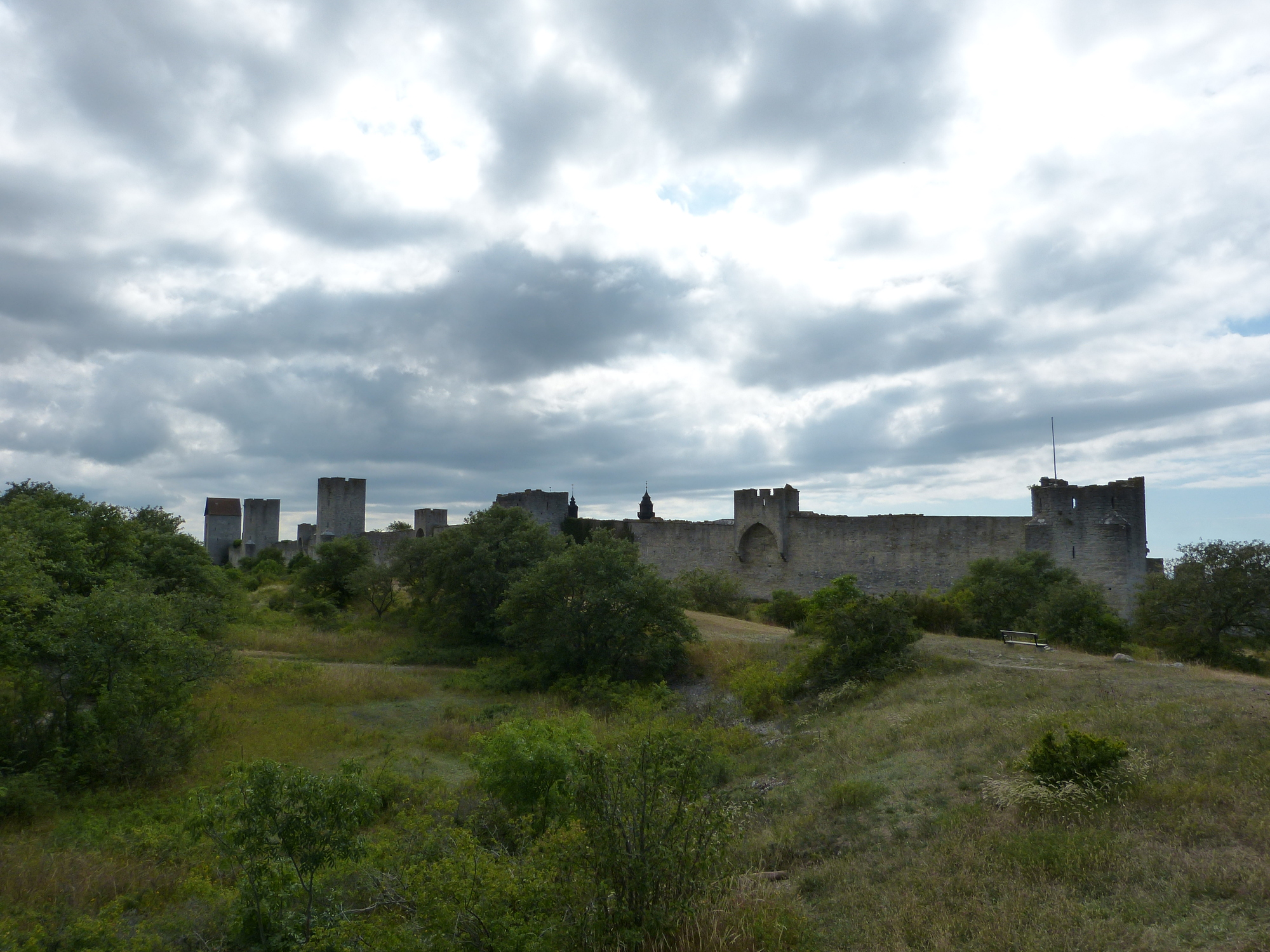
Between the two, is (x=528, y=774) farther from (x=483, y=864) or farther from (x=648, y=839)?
(x=648, y=839)

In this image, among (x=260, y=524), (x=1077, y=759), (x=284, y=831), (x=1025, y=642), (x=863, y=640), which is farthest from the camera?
(x=260, y=524)

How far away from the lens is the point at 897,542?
27.2 meters

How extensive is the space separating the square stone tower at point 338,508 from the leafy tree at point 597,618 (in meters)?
27.2

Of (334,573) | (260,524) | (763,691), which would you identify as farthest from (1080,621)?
(260,524)

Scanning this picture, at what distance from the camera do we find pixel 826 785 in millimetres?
8938

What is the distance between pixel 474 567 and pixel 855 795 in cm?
1692

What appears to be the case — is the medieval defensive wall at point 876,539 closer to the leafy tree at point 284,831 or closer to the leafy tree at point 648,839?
the leafy tree at point 284,831

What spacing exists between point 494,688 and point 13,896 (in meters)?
12.4

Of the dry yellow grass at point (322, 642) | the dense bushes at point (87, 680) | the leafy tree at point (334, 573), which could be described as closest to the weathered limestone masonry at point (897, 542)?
the leafy tree at point (334, 573)

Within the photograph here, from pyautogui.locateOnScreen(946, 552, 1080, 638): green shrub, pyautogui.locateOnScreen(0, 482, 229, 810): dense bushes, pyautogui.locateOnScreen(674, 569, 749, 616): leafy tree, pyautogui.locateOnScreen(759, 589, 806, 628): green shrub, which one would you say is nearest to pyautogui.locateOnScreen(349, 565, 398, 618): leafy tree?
pyautogui.locateOnScreen(674, 569, 749, 616): leafy tree

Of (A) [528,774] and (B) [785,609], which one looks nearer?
(A) [528,774]

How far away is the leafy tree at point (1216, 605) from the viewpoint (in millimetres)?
16828

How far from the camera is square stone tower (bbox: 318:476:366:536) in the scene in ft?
145

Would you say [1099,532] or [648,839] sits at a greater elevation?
[1099,532]
